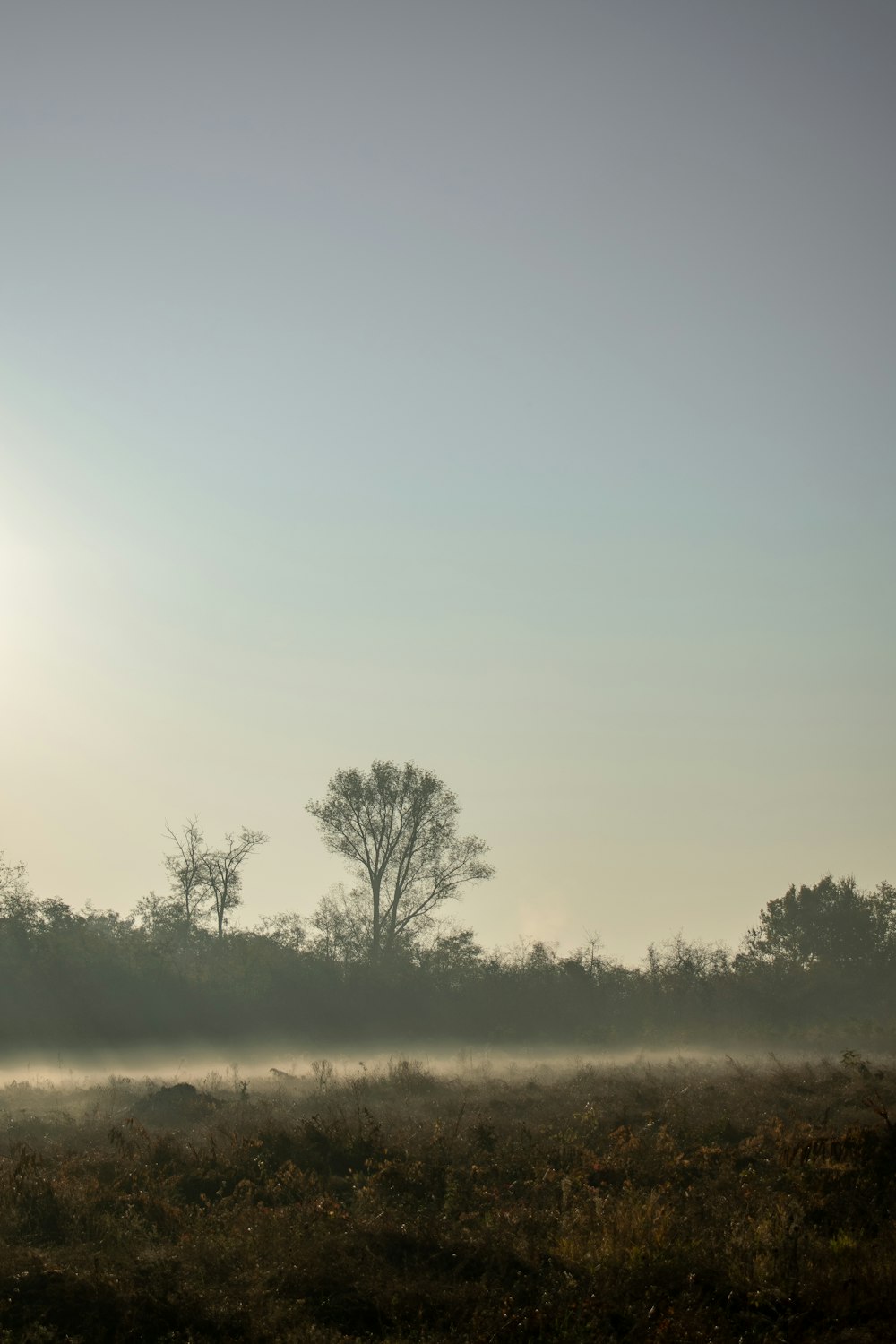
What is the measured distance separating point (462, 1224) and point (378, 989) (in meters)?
40.0

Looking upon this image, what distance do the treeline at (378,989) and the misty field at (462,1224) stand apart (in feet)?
79.5

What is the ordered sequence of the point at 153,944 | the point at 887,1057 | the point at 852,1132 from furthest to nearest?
the point at 153,944 → the point at 887,1057 → the point at 852,1132

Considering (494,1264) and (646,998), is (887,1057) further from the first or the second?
(494,1264)

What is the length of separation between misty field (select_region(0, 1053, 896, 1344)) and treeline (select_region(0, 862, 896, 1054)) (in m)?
24.2

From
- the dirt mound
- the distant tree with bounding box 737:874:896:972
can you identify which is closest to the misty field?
the dirt mound

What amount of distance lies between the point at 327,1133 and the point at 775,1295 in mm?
9529

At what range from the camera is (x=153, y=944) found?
4984cm

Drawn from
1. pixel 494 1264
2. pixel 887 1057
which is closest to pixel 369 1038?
pixel 887 1057

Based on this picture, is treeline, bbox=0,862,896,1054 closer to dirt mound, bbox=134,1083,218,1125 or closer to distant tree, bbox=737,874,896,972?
distant tree, bbox=737,874,896,972

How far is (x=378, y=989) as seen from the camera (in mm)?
50969

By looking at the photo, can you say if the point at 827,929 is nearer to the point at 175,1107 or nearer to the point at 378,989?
the point at 378,989

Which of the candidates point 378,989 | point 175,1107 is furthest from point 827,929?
point 175,1107

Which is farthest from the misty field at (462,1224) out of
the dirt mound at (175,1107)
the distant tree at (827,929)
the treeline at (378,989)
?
the distant tree at (827,929)

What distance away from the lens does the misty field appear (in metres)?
9.80
